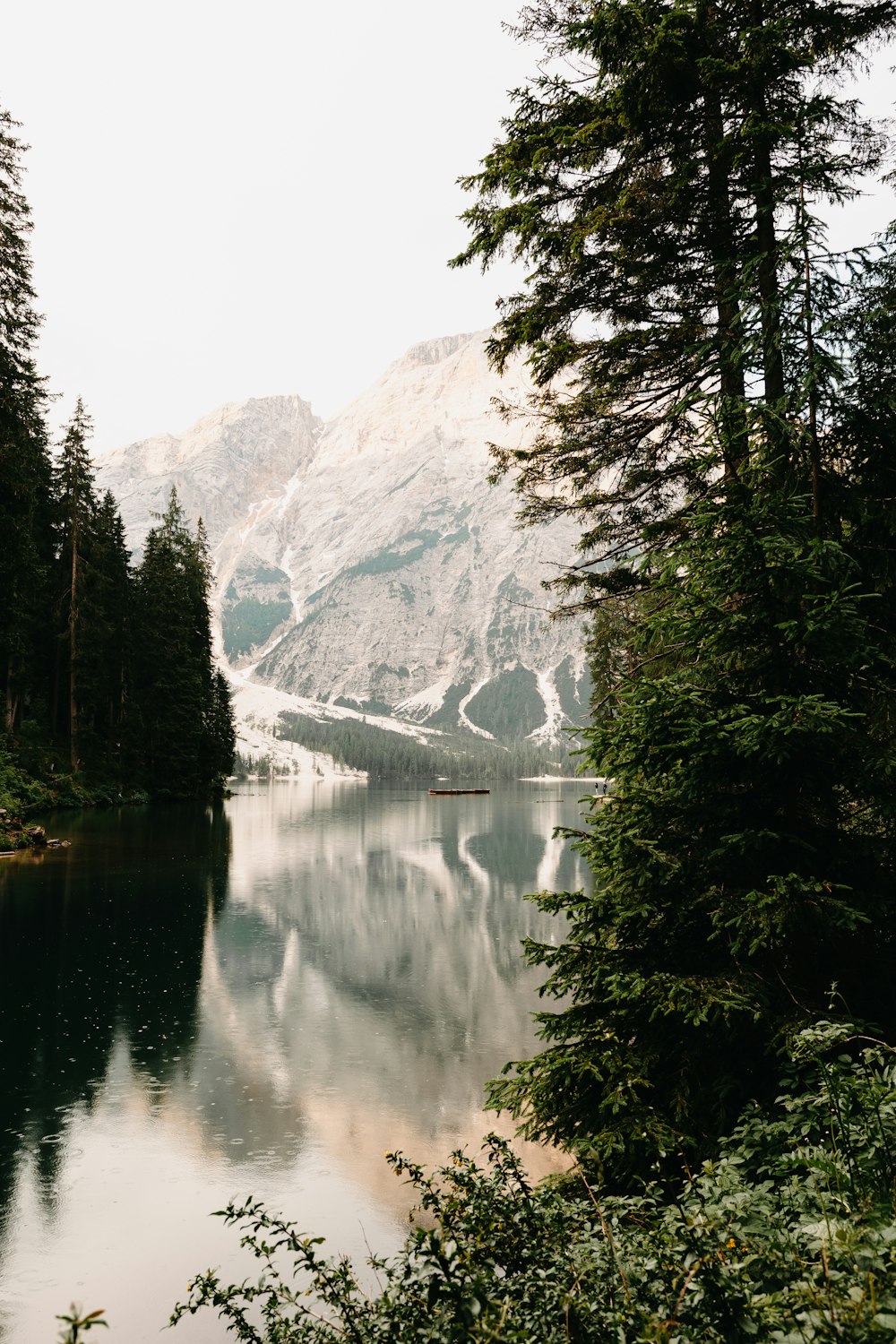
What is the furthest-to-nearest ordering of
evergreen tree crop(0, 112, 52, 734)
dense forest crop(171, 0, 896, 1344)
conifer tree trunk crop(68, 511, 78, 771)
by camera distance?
conifer tree trunk crop(68, 511, 78, 771) < evergreen tree crop(0, 112, 52, 734) < dense forest crop(171, 0, 896, 1344)

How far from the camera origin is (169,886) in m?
22.5

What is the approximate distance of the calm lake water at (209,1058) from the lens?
21.3 feet

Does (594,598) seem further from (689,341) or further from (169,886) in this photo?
(169,886)

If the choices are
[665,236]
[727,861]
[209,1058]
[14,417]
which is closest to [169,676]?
[14,417]

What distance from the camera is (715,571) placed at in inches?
208

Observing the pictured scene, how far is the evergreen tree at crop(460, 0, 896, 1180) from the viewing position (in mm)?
5035

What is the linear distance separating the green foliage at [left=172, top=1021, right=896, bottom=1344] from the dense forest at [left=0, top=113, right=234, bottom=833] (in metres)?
28.0

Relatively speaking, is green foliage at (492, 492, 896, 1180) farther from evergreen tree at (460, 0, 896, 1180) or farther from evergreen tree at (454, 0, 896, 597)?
evergreen tree at (454, 0, 896, 597)

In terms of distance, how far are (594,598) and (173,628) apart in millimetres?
49756

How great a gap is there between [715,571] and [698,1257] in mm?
3882

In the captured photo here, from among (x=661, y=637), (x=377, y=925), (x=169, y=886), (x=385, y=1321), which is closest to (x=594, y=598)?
(x=661, y=637)

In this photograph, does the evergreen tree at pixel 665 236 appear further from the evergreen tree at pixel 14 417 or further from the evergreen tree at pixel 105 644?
the evergreen tree at pixel 105 644

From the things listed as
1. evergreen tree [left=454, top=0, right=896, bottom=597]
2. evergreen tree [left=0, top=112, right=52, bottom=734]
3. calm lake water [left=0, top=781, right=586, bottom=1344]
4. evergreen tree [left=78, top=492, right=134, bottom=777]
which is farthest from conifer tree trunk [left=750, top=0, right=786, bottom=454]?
evergreen tree [left=78, top=492, right=134, bottom=777]

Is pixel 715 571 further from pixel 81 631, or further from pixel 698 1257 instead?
pixel 81 631
